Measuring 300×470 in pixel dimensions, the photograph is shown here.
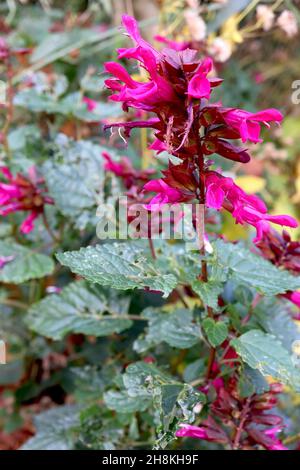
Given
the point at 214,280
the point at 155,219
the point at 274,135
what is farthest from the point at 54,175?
the point at 274,135

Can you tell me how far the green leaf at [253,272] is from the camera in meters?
0.59

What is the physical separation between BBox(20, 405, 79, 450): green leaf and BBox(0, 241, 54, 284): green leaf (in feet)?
0.75

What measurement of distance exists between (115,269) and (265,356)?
18 centimetres

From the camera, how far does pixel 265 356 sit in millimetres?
574

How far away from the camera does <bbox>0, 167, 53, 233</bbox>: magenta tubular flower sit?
0.84m

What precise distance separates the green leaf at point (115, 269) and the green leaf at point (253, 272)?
0.27 ft

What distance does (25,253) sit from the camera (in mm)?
902

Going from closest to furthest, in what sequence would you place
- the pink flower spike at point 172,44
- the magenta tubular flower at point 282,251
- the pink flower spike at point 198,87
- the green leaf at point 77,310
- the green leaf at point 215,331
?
1. the pink flower spike at point 198,87
2. the green leaf at point 215,331
3. the magenta tubular flower at point 282,251
4. the green leaf at point 77,310
5. the pink flower spike at point 172,44

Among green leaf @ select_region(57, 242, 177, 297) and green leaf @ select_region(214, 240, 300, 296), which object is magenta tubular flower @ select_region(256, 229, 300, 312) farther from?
green leaf @ select_region(57, 242, 177, 297)

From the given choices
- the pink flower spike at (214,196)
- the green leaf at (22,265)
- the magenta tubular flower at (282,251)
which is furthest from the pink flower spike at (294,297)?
the green leaf at (22,265)

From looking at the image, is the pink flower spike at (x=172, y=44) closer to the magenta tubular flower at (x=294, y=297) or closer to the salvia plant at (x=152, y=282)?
the salvia plant at (x=152, y=282)

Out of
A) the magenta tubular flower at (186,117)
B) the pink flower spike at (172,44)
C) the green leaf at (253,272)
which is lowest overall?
the green leaf at (253,272)

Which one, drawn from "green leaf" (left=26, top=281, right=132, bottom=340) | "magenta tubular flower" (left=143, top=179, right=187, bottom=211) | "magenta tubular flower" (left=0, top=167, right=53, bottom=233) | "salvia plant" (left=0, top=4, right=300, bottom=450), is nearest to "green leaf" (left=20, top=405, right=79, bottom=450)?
"salvia plant" (left=0, top=4, right=300, bottom=450)

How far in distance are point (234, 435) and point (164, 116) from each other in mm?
395
